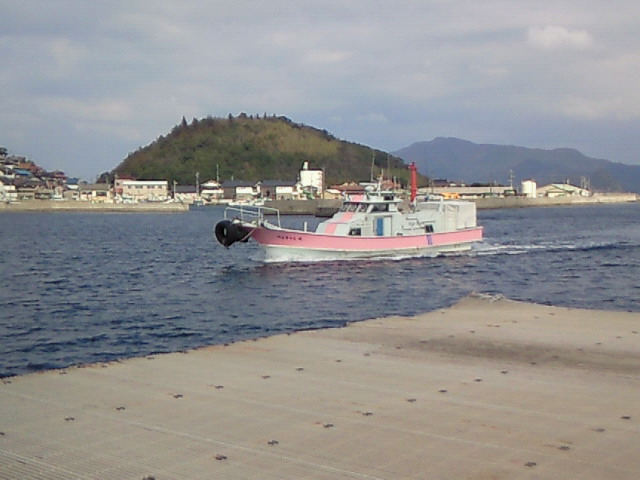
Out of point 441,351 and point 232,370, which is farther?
point 441,351

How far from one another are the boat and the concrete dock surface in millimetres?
23408

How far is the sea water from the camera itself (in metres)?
17.6

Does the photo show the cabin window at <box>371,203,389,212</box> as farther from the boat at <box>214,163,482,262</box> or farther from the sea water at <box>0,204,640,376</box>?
the sea water at <box>0,204,640,376</box>

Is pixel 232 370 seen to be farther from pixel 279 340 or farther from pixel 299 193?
pixel 299 193

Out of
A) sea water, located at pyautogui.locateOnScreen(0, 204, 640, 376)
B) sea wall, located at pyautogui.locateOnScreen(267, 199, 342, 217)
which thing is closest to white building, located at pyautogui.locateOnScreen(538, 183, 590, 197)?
sea wall, located at pyautogui.locateOnScreen(267, 199, 342, 217)

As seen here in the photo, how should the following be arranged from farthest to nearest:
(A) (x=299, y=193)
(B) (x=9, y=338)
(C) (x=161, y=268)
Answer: (A) (x=299, y=193)
(C) (x=161, y=268)
(B) (x=9, y=338)

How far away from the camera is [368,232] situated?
37125 mm

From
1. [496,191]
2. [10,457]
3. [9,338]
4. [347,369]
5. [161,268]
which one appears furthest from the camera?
[496,191]

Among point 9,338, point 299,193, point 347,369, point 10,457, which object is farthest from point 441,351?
point 299,193

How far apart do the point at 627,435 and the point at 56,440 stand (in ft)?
16.2

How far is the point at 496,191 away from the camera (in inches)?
6663

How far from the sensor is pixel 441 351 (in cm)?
1115

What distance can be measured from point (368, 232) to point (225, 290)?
12.1 meters

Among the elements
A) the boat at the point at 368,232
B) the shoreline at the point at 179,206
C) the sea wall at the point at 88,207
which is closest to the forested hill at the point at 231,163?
the shoreline at the point at 179,206
